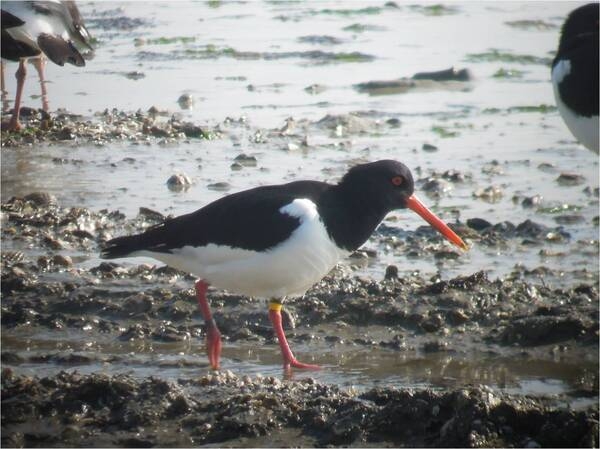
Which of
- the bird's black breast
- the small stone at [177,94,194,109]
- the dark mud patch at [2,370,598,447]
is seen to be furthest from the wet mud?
the small stone at [177,94,194,109]

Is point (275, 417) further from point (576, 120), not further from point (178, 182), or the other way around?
point (178, 182)

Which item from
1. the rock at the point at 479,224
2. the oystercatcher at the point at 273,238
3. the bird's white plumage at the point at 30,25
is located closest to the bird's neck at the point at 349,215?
the oystercatcher at the point at 273,238

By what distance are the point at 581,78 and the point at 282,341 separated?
2488mm

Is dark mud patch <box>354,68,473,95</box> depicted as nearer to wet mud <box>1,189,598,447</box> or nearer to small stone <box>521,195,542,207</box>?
small stone <box>521,195,542,207</box>

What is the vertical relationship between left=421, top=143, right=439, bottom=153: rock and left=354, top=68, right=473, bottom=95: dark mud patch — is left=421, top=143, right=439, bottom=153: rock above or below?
above

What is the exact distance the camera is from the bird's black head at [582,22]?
7.46 metres

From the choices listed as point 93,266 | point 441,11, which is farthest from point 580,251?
point 441,11

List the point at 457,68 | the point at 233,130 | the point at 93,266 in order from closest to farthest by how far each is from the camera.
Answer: the point at 93,266 → the point at 233,130 → the point at 457,68

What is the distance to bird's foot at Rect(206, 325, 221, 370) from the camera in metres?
5.65

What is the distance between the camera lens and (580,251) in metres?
7.39

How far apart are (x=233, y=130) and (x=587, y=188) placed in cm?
305

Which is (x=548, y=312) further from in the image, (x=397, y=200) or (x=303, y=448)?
(x=303, y=448)

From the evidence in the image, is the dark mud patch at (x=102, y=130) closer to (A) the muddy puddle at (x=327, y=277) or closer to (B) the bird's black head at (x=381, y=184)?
(A) the muddy puddle at (x=327, y=277)

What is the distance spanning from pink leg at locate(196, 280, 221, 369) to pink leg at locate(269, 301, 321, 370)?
10.1 inches
